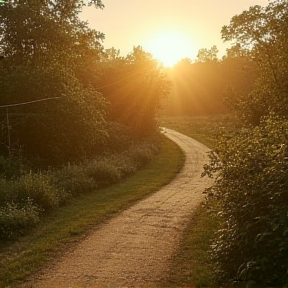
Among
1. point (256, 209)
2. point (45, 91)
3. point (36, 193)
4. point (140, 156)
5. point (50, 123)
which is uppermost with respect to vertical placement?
point (45, 91)

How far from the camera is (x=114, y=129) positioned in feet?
120

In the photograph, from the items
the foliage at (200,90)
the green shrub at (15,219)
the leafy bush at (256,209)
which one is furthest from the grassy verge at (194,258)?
the foliage at (200,90)

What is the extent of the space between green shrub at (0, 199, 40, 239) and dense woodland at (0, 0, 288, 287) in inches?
1.4

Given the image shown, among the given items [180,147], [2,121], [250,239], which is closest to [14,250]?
[250,239]

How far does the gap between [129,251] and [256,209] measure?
138 inches

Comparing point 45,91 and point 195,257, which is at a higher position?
point 45,91

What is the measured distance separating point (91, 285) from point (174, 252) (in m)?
2.73

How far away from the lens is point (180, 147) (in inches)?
1682

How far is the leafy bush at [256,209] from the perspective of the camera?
22.5 ft

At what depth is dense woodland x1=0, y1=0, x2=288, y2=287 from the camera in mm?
7974

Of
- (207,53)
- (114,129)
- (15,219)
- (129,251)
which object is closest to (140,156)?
(114,129)

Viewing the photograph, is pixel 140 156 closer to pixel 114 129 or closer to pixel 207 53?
pixel 114 129

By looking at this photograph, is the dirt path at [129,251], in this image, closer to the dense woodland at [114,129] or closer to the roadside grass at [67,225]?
the roadside grass at [67,225]

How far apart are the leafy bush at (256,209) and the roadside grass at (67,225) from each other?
3671mm
